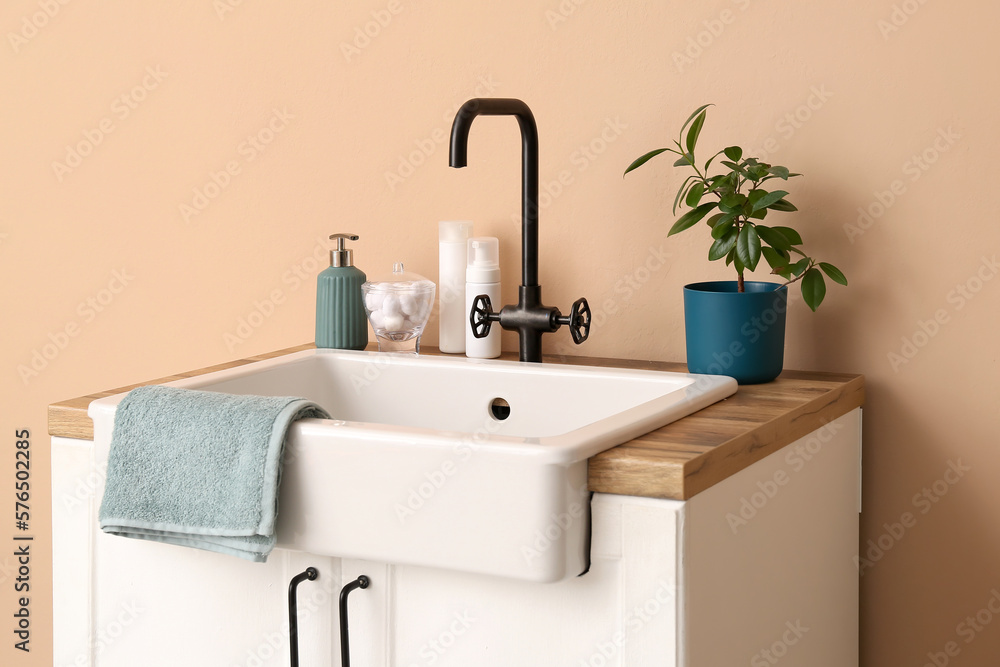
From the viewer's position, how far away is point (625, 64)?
1374 millimetres

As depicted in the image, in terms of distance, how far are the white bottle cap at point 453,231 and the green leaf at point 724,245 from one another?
1.28 ft

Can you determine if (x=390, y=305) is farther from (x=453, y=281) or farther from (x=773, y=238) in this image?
(x=773, y=238)

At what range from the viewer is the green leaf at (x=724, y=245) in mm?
1184

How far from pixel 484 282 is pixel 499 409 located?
0.19m

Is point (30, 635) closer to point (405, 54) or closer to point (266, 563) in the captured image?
point (266, 563)

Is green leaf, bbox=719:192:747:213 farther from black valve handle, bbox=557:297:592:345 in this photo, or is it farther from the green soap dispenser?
the green soap dispenser

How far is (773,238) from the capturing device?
1.18 meters

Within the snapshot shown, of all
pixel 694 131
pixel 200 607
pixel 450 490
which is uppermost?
pixel 694 131

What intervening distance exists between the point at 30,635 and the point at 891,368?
1.61m

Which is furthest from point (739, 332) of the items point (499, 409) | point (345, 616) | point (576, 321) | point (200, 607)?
point (200, 607)

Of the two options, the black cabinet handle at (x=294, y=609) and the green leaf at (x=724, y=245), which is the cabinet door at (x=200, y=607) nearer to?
the black cabinet handle at (x=294, y=609)

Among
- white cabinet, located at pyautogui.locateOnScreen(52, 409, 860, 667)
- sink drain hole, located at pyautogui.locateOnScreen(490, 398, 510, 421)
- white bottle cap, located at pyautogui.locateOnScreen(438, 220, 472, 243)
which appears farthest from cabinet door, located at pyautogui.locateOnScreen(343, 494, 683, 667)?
white bottle cap, located at pyautogui.locateOnScreen(438, 220, 472, 243)

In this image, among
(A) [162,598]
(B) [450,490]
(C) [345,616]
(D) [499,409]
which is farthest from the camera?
(D) [499,409]

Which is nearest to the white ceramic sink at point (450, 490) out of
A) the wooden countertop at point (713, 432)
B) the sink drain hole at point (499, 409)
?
the wooden countertop at point (713, 432)
